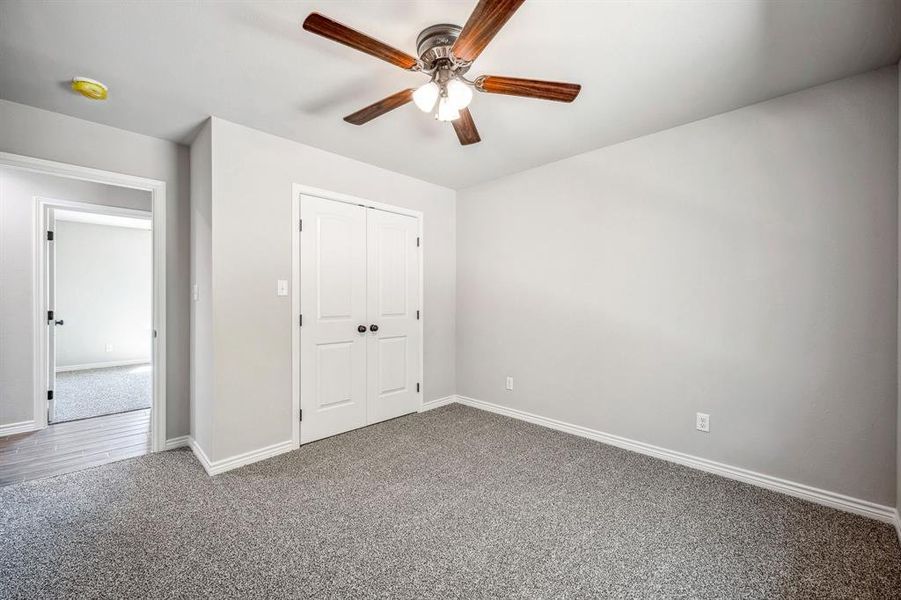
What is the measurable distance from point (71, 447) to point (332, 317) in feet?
7.32

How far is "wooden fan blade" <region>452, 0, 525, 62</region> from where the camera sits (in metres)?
1.28

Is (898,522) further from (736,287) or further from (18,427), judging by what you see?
(18,427)

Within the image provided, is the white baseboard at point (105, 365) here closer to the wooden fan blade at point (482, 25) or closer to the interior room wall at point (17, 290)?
the interior room wall at point (17, 290)

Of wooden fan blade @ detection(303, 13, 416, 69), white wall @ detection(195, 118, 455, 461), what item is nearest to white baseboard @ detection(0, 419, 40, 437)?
white wall @ detection(195, 118, 455, 461)

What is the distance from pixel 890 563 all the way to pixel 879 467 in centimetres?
54

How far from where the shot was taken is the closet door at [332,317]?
304 cm

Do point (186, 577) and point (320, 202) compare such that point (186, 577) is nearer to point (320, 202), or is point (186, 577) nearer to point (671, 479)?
point (320, 202)

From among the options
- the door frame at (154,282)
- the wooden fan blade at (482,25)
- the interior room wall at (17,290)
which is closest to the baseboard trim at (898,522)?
the wooden fan blade at (482,25)

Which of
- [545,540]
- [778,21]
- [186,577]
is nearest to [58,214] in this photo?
[186,577]

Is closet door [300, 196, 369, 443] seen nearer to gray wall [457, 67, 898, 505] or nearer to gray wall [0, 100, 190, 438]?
gray wall [0, 100, 190, 438]

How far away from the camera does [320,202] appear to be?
3119 millimetres

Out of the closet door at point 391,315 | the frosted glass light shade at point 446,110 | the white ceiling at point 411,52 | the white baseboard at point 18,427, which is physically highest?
the white ceiling at point 411,52

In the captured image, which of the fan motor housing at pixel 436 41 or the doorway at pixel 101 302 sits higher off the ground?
the fan motor housing at pixel 436 41

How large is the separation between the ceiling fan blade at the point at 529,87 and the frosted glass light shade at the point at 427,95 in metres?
0.20
